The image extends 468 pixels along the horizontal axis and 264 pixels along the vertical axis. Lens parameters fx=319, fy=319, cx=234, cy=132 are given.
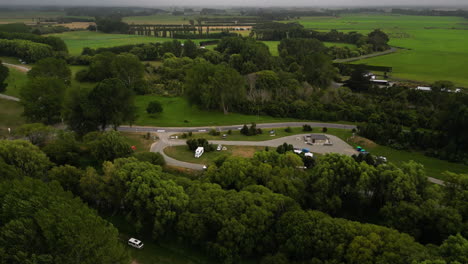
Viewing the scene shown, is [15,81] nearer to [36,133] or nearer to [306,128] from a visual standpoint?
[36,133]

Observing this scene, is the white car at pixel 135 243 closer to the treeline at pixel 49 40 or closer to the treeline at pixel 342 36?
the treeline at pixel 49 40

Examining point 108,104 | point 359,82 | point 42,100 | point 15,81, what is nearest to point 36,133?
point 108,104

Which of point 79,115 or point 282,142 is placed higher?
point 79,115

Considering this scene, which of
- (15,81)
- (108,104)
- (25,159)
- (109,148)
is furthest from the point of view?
(15,81)

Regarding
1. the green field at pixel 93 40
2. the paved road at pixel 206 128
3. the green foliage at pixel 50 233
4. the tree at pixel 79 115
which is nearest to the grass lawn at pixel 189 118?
the paved road at pixel 206 128

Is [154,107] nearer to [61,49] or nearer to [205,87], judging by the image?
[205,87]
